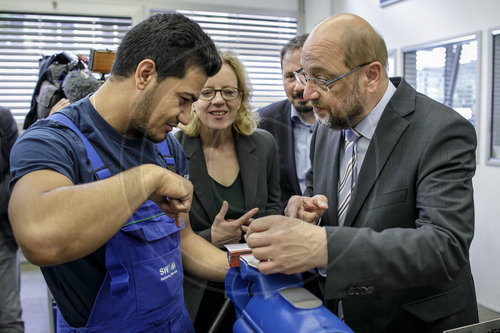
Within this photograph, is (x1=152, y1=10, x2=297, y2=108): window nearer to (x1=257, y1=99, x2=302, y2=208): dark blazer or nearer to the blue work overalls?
(x1=257, y1=99, x2=302, y2=208): dark blazer

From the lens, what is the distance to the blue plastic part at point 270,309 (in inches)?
26.7

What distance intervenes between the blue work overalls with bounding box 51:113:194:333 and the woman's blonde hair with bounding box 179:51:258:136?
417mm

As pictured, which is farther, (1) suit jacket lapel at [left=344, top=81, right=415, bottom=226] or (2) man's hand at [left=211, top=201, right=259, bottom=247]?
(2) man's hand at [left=211, top=201, right=259, bottom=247]

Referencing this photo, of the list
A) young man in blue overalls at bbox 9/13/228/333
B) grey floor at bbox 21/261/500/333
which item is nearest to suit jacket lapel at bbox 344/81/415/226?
young man in blue overalls at bbox 9/13/228/333

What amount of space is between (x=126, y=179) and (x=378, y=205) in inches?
23.1

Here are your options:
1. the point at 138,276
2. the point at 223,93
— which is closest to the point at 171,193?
the point at 138,276

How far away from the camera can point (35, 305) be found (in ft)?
10.6

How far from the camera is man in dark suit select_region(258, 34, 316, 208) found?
4.73ft

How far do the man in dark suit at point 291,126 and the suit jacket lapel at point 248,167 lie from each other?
0.42ft

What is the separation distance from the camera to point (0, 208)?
7.18 ft

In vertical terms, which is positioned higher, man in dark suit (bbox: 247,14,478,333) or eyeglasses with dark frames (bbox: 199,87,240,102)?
eyeglasses with dark frames (bbox: 199,87,240,102)

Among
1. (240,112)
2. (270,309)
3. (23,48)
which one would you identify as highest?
(23,48)

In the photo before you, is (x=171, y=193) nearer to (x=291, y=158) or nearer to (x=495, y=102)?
(x=291, y=158)

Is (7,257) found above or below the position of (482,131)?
below
